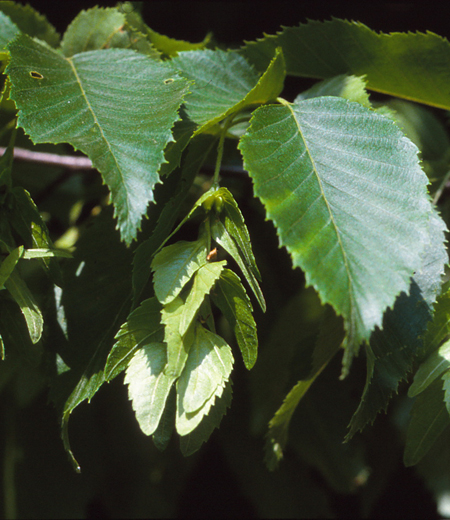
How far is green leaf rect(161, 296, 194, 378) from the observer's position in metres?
0.52

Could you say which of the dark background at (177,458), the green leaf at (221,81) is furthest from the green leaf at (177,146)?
the dark background at (177,458)

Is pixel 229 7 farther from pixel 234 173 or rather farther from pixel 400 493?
pixel 400 493

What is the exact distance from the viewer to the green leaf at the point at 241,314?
0.57 m

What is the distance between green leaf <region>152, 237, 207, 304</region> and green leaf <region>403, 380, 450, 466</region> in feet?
1.07

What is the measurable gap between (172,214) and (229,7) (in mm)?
961

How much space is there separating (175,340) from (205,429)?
0.42 ft

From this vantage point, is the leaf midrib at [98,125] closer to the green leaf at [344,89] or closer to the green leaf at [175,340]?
the green leaf at [175,340]

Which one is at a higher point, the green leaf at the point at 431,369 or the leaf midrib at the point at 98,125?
the leaf midrib at the point at 98,125

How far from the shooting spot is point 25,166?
131 cm

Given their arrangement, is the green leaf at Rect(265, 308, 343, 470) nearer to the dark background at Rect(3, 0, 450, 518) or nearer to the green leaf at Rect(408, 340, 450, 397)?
the green leaf at Rect(408, 340, 450, 397)

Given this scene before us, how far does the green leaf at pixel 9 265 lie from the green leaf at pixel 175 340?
0.18 m

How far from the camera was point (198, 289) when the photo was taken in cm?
55

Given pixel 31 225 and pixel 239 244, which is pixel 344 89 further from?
pixel 31 225

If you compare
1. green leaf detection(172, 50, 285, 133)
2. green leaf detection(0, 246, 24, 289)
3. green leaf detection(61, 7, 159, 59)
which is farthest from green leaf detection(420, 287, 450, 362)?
green leaf detection(61, 7, 159, 59)
